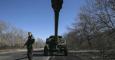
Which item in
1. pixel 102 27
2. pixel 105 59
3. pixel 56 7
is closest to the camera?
pixel 56 7

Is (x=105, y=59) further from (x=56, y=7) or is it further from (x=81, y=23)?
(x=81, y=23)

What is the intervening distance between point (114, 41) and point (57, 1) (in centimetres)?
3275

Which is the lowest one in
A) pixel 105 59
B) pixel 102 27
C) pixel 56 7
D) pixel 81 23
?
pixel 105 59

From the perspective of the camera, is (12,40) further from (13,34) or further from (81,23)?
(81,23)

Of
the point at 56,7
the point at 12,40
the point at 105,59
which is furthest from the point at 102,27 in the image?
the point at 12,40

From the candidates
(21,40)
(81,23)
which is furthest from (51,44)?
(21,40)

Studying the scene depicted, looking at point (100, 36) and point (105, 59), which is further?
point (100, 36)

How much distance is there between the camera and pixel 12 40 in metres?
154

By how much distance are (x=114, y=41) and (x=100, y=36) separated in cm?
745

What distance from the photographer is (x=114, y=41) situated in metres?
43.5

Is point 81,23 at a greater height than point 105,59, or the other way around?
point 81,23

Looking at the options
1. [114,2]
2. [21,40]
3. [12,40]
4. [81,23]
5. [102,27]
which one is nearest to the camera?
[114,2]

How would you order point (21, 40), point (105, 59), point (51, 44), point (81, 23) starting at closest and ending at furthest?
point (105, 59), point (51, 44), point (81, 23), point (21, 40)

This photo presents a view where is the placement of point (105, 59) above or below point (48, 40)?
below
